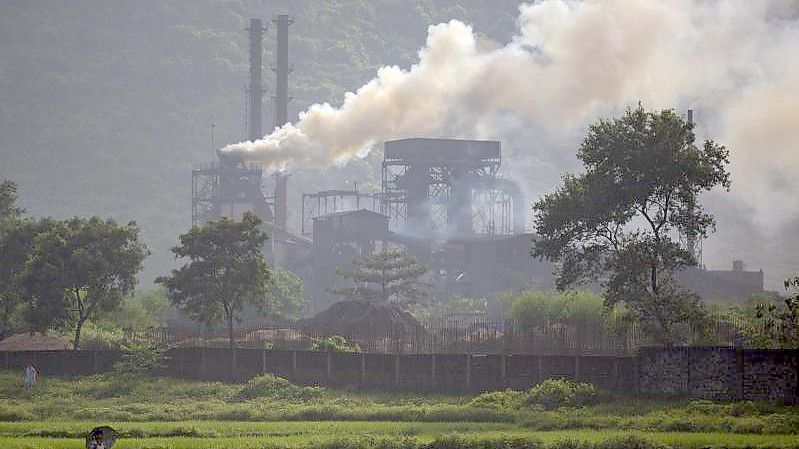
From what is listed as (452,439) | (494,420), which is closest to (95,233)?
(494,420)

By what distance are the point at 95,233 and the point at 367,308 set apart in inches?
855

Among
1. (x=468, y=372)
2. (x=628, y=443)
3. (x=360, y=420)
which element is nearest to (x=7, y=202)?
(x=468, y=372)

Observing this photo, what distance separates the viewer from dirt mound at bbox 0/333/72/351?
82.1m

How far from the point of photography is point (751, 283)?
4968 inches

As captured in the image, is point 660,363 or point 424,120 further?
point 424,120

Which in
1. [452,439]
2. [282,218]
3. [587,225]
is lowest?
[452,439]

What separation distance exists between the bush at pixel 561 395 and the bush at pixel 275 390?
11087 mm

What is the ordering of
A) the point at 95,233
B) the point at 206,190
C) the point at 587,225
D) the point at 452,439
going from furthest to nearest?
the point at 206,190
the point at 95,233
the point at 587,225
the point at 452,439

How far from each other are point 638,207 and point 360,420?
18491 millimetres

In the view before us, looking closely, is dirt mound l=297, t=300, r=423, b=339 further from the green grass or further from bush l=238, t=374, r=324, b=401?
the green grass

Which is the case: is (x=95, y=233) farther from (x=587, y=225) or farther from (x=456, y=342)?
(x=587, y=225)

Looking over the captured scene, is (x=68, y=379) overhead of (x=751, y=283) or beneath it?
beneath

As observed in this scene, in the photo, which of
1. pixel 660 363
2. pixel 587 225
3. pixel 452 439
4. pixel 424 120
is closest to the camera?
pixel 452 439

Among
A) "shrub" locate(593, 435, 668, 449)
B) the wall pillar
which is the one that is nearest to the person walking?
the wall pillar
